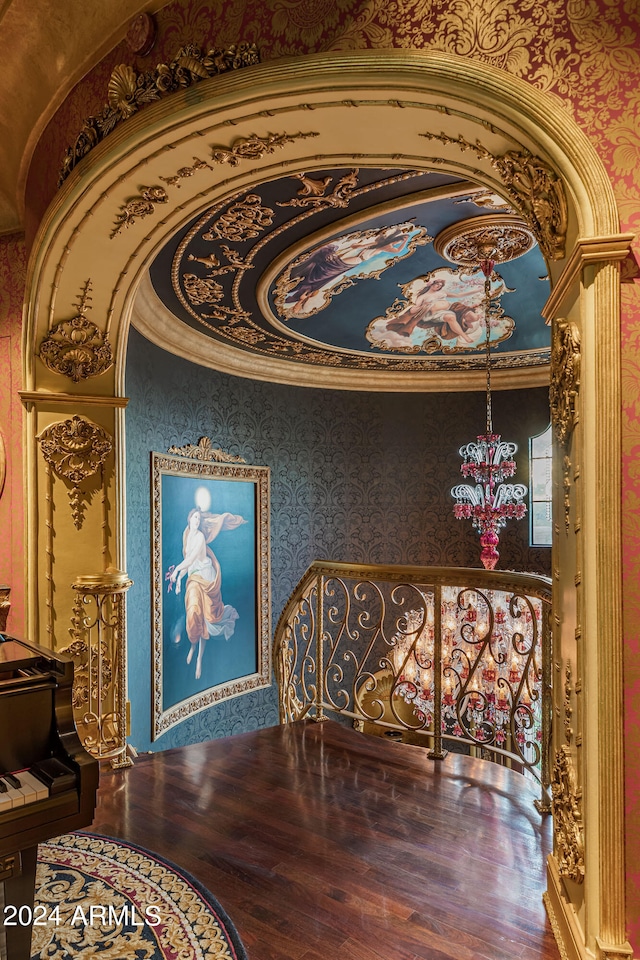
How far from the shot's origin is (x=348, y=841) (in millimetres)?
2881

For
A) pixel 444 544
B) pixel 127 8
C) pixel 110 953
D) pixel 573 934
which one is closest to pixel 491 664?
pixel 444 544

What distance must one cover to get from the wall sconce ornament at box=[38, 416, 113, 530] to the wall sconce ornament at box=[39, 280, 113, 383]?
1.13 ft

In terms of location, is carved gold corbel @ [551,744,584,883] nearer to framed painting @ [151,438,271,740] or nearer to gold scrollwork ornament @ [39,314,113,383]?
gold scrollwork ornament @ [39,314,113,383]

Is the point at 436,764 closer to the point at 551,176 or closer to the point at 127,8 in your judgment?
the point at 551,176

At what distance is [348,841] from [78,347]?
135 inches

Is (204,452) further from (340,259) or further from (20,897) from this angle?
(20,897)

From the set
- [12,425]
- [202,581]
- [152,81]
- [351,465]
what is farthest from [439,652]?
[351,465]

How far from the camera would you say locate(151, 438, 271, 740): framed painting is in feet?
20.9

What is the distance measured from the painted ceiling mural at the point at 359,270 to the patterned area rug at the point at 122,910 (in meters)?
3.49

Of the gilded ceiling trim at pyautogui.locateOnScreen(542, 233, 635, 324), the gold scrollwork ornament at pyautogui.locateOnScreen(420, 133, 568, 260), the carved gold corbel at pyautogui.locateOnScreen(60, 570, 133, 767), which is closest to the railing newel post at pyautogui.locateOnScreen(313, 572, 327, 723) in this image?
the carved gold corbel at pyautogui.locateOnScreen(60, 570, 133, 767)

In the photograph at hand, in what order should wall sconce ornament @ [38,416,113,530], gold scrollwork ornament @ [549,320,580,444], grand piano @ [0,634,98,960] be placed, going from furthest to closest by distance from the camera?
wall sconce ornament @ [38,416,113,530]
gold scrollwork ornament @ [549,320,580,444]
grand piano @ [0,634,98,960]

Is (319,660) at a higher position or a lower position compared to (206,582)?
lower

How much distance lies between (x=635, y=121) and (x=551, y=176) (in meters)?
0.28

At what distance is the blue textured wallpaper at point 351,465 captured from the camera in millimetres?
7656
